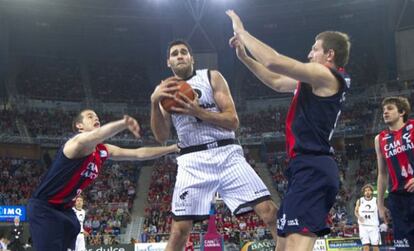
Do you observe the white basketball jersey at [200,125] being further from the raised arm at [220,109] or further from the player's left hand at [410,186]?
the player's left hand at [410,186]

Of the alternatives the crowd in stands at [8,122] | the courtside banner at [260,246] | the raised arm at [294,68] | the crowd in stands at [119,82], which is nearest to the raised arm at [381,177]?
the raised arm at [294,68]

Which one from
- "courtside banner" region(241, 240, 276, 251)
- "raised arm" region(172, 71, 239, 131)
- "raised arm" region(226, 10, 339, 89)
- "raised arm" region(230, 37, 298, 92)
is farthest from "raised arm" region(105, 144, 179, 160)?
"courtside banner" region(241, 240, 276, 251)

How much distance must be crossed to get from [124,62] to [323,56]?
108 ft

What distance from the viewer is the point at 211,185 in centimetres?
478

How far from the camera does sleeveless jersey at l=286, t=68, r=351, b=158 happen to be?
12.7ft

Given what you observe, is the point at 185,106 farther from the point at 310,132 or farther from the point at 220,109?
the point at 310,132

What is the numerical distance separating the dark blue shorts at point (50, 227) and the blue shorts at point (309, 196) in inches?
91.3

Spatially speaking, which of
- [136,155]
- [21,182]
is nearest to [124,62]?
[21,182]

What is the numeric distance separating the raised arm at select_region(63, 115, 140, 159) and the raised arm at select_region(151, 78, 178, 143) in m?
0.41

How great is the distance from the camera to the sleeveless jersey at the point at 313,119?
3869mm

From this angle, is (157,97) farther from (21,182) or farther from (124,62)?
(124,62)

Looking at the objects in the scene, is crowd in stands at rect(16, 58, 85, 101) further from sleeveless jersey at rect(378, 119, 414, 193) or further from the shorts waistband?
the shorts waistband

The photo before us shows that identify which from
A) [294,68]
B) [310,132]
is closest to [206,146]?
[310,132]

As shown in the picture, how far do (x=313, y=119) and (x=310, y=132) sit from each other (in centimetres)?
10
